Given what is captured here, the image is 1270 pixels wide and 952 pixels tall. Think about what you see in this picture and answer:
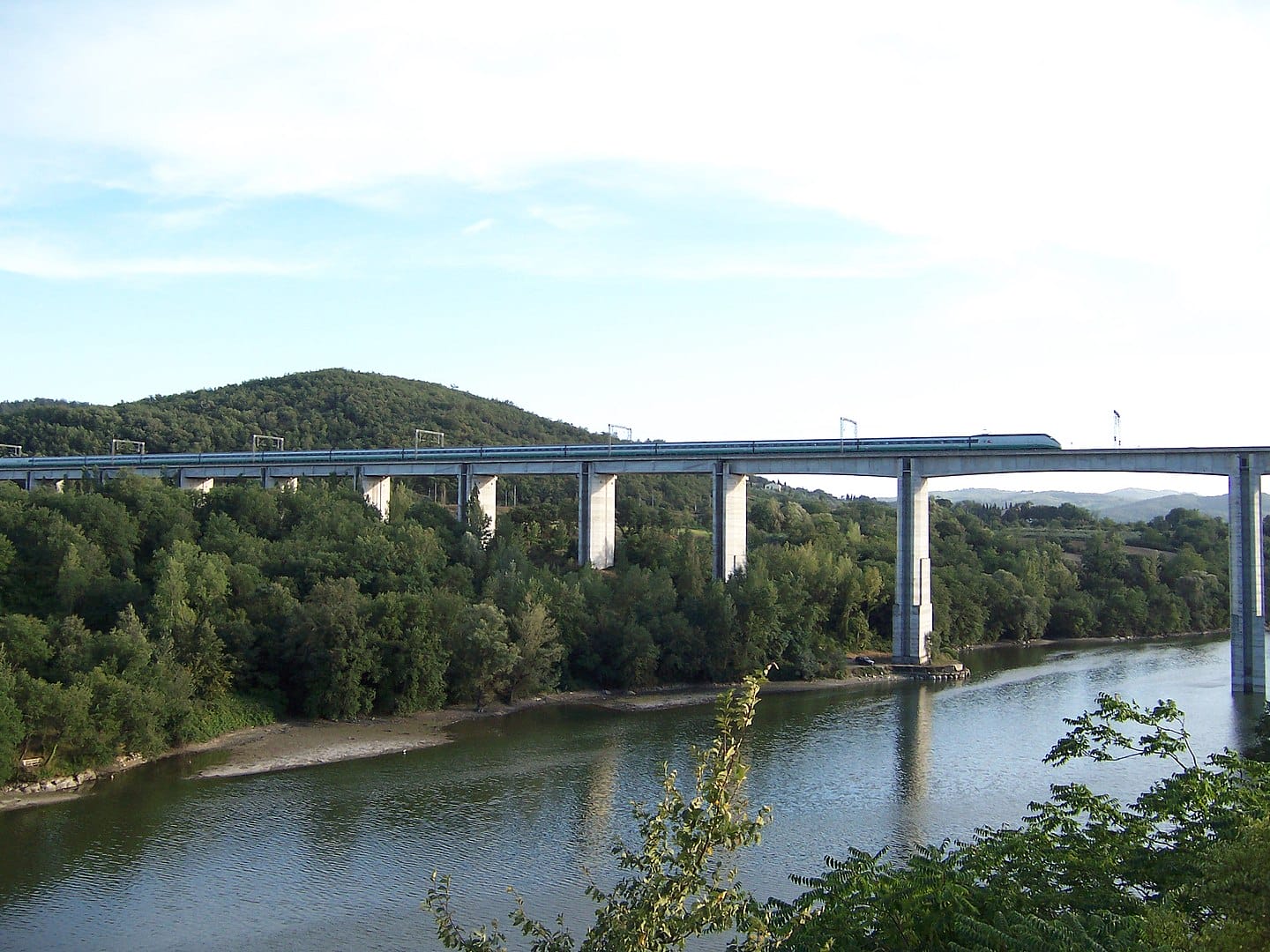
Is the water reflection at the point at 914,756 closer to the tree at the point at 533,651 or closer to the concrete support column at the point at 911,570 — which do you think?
the concrete support column at the point at 911,570

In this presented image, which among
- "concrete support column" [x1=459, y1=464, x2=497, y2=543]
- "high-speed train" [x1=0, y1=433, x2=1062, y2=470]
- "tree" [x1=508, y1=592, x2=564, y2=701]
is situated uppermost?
"high-speed train" [x1=0, y1=433, x2=1062, y2=470]

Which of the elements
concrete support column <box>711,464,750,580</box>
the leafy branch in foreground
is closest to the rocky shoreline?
concrete support column <box>711,464,750,580</box>

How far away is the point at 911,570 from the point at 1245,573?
1220 cm

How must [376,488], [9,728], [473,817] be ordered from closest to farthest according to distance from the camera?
1. [473,817]
2. [9,728]
3. [376,488]

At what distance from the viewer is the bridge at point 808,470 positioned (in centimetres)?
4062

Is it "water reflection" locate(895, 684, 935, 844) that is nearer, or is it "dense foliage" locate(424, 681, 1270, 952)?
"dense foliage" locate(424, 681, 1270, 952)

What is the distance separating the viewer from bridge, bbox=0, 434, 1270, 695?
4062 centimetres

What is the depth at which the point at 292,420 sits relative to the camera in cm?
9344

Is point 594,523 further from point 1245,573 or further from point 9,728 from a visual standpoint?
point 9,728

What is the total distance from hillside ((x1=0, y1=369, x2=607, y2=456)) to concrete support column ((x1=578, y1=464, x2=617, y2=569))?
35.0 metres

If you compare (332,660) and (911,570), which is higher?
(911,570)

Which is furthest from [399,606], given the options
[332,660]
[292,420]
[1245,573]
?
[292,420]

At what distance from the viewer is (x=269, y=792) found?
1029 inches

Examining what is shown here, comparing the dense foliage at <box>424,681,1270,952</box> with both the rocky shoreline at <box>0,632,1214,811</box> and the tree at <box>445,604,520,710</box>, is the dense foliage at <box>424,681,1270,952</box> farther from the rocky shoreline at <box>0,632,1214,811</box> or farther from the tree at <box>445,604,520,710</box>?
the tree at <box>445,604,520,710</box>
